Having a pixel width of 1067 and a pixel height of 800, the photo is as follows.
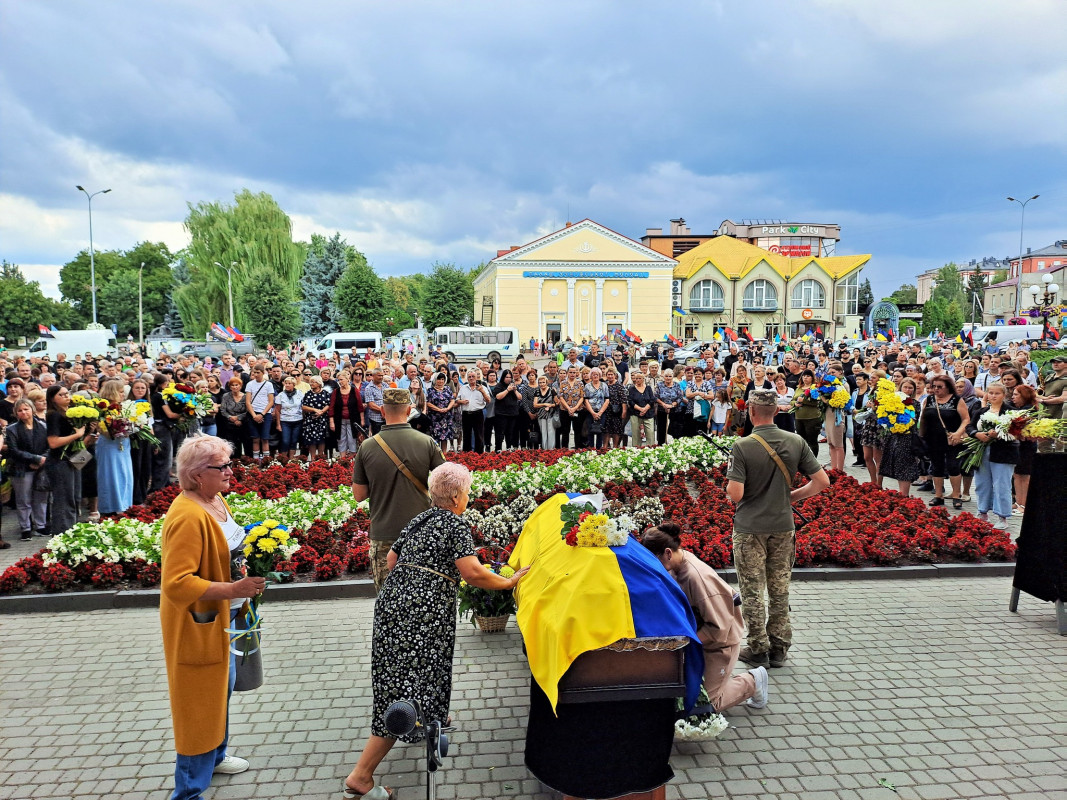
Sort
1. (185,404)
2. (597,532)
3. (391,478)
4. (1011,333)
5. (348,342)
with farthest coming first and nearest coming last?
(348,342) → (1011,333) → (185,404) → (391,478) → (597,532)

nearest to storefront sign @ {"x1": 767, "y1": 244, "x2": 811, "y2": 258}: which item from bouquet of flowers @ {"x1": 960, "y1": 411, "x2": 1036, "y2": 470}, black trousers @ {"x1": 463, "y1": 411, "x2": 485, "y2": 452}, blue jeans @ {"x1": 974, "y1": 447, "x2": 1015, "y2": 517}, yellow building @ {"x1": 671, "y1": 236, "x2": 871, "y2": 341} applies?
yellow building @ {"x1": 671, "y1": 236, "x2": 871, "y2": 341}

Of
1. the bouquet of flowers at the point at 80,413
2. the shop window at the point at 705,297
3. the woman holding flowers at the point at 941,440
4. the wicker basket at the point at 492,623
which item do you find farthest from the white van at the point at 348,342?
the shop window at the point at 705,297

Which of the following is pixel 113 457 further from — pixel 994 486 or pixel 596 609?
pixel 994 486

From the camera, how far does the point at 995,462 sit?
32.0 feet

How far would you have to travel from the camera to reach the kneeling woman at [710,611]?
4.60 metres

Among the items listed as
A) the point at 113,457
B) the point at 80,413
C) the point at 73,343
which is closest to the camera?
the point at 80,413

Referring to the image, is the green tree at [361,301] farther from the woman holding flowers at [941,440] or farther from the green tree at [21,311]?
the woman holding flowers at [941,440]

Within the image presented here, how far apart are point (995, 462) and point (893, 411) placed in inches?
59.2

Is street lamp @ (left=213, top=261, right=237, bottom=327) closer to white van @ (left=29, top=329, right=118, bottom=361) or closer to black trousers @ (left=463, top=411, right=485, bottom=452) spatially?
white van @ (left=29, top=329, right=118, bottom=361)

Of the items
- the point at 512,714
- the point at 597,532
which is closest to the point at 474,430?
the point at 512,714

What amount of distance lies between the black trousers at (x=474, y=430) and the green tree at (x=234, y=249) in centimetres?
4184

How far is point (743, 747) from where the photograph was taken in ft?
15.3

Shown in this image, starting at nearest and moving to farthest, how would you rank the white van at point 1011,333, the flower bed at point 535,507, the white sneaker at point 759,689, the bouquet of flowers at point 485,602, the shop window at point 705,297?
the white sneaker at point 759,689, the bouquet of flowers at point 485,602, the flower bed at point 535,507, the white van at point 1011,333, the shop window at point 705,297

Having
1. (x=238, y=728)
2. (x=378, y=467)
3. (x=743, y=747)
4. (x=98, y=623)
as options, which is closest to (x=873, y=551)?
(x=743, y=747)
